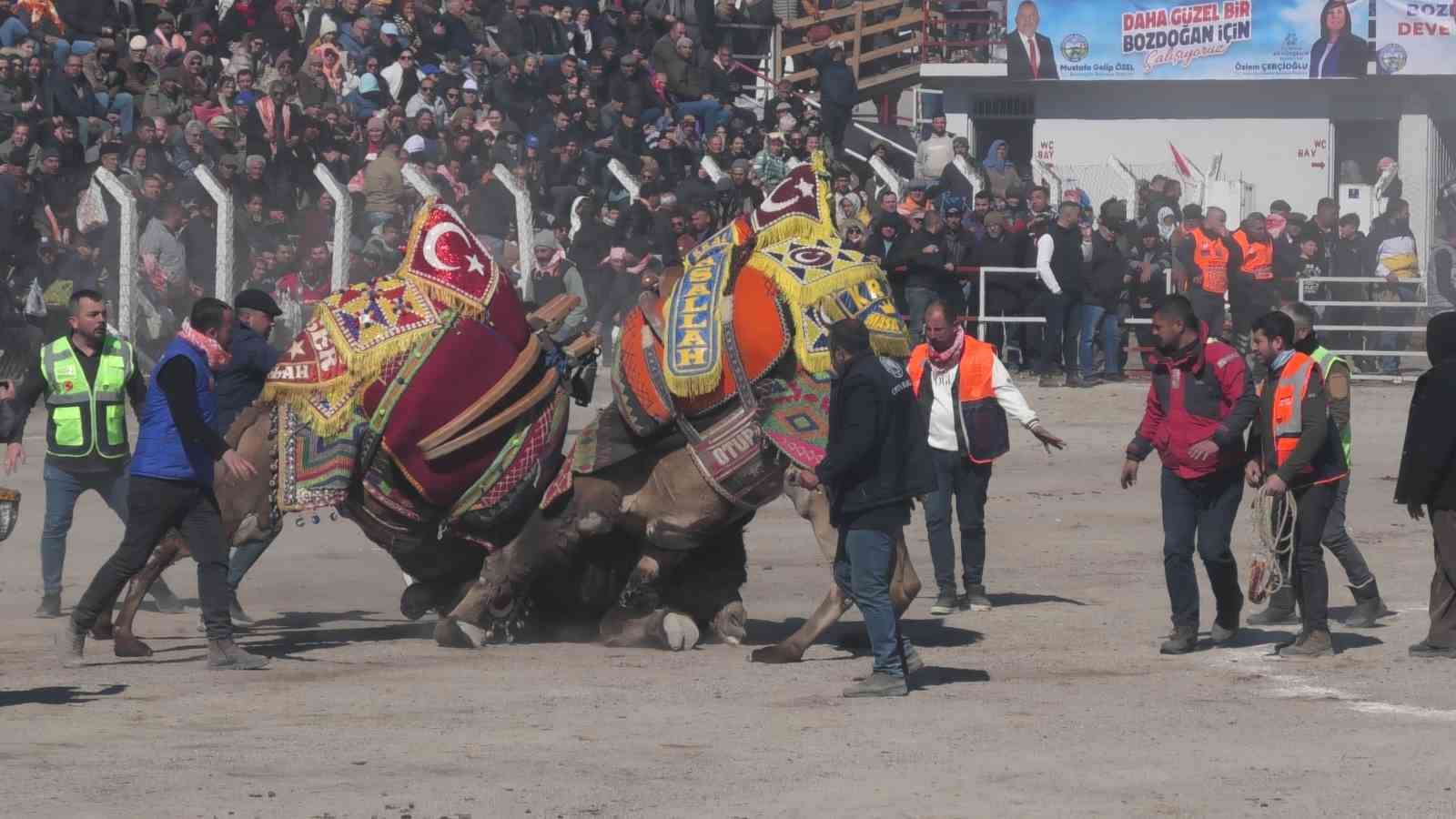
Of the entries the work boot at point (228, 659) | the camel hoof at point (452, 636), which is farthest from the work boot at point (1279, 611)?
the work boot at point (228, 659)

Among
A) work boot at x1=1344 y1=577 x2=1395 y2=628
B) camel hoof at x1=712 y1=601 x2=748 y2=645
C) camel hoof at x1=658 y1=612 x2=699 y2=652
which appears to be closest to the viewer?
camel hoof at x1=658 y1=612 x2=699 y2=652

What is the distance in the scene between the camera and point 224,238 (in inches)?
788

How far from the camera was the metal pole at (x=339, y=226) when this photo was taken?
20.5 m

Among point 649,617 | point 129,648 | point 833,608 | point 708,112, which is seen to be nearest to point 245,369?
point 129,648

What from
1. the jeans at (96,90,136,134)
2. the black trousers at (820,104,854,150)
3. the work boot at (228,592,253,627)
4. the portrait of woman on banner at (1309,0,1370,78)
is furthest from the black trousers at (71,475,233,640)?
the portrait of woman on banner at (1309,0,1370,78)

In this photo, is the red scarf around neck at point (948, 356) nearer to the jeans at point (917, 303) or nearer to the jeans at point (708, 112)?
the jeans at point (917, 303)

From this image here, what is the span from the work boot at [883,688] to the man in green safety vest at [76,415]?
446 cm

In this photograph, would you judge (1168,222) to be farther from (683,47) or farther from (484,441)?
(484,441)

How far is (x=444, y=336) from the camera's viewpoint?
1045 centimetres

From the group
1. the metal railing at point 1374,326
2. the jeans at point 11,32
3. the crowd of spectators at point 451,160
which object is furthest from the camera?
the metal railing at point 1374,326

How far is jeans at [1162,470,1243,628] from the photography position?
1061cm

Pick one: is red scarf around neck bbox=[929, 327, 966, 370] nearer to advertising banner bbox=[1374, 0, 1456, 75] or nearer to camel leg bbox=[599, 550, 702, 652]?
camel leg bbox=[599, 550, 702, 652]

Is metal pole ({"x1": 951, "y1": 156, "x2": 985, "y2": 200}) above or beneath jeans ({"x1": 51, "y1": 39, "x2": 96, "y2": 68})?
beneath

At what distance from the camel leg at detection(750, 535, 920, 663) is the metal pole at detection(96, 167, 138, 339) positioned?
1092 centimetres
